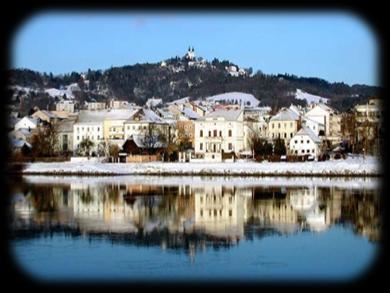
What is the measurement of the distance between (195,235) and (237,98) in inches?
2183

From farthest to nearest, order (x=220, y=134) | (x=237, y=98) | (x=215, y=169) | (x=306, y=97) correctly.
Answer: (x=237, y=98) → (x=306, y=97) → (x=220, y=134) → (x=215, y=169)

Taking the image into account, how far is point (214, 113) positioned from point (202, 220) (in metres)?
19.7

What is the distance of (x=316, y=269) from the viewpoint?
4609 millimetres

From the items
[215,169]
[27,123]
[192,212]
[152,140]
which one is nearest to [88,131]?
[27,123]

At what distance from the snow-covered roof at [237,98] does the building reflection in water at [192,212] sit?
1837 inches

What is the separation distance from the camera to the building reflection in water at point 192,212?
6.70 metres

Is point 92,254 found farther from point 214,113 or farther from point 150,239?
point 214,113

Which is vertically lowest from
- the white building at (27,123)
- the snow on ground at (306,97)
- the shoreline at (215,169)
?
the shoreline at (215,169)

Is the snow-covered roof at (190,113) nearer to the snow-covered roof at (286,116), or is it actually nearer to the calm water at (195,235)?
the snow-covered roof at (286,116)

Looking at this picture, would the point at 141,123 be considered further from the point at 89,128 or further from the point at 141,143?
the point at 141,143

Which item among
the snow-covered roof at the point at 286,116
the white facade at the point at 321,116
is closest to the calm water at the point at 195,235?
the snow-covered roof at the point at 286,116

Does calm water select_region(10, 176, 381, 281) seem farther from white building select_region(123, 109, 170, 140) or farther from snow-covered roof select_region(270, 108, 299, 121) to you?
snow-covered roof select_region(270, 108, 299, 121)

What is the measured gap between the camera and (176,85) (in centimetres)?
7075

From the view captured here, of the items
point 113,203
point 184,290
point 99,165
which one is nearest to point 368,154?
point 99,165
